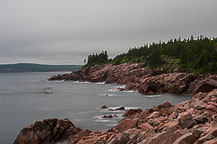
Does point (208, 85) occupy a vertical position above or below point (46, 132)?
above

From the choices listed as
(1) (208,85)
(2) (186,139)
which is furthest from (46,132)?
(1) (208,85)

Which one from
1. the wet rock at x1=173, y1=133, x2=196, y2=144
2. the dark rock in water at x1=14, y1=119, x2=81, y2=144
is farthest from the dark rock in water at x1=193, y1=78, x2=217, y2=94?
the wet rock at x1=173, y1=133, x2=196, y2=144

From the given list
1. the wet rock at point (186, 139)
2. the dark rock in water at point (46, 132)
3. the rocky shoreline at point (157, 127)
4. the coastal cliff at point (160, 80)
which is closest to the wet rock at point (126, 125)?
the rocky shoreline at point (157, 127)

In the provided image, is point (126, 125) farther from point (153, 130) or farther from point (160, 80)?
point (160, 80)

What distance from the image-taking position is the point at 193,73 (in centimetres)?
10269

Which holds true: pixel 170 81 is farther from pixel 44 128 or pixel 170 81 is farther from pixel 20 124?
pixel 44 128

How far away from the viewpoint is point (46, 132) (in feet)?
123

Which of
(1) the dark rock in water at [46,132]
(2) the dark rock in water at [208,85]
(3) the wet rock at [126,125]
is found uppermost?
(2) the dark rock in water at [208,85]

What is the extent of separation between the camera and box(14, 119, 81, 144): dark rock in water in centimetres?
3688

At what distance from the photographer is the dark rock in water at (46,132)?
121ft

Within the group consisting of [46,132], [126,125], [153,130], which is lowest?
[46,132]

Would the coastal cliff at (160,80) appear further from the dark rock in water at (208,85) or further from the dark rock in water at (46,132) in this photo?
the dark rock in water at (46,132)

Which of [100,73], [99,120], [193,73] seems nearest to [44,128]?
[99,120]

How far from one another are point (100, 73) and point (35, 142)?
150661 millimetres
